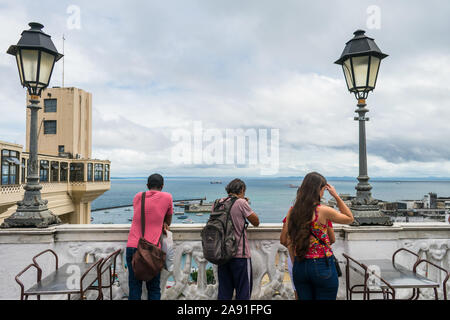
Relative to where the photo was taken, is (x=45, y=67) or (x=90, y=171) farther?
(x=90, y=171)

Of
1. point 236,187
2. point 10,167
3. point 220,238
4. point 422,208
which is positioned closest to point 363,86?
point 236,187

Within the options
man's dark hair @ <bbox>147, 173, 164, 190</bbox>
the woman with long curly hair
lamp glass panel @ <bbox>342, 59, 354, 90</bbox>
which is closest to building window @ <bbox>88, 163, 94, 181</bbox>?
man's dark hair @ <bbox>147, 173, 164, 190</bbox>

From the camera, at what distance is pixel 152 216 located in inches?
141

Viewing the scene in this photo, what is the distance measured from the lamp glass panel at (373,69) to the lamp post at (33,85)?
16.5 ft

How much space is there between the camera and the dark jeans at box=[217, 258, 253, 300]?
3.58m

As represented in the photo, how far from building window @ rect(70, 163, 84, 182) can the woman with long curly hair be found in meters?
38.5

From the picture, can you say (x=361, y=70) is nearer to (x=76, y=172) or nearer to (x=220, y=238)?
(x=220, y=238)

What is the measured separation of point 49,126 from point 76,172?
284 inches

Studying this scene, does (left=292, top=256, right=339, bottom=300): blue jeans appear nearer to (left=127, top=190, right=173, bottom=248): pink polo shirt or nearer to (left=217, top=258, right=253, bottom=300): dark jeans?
(left=217, top=258, right=253, bottom=300): dark jeans
